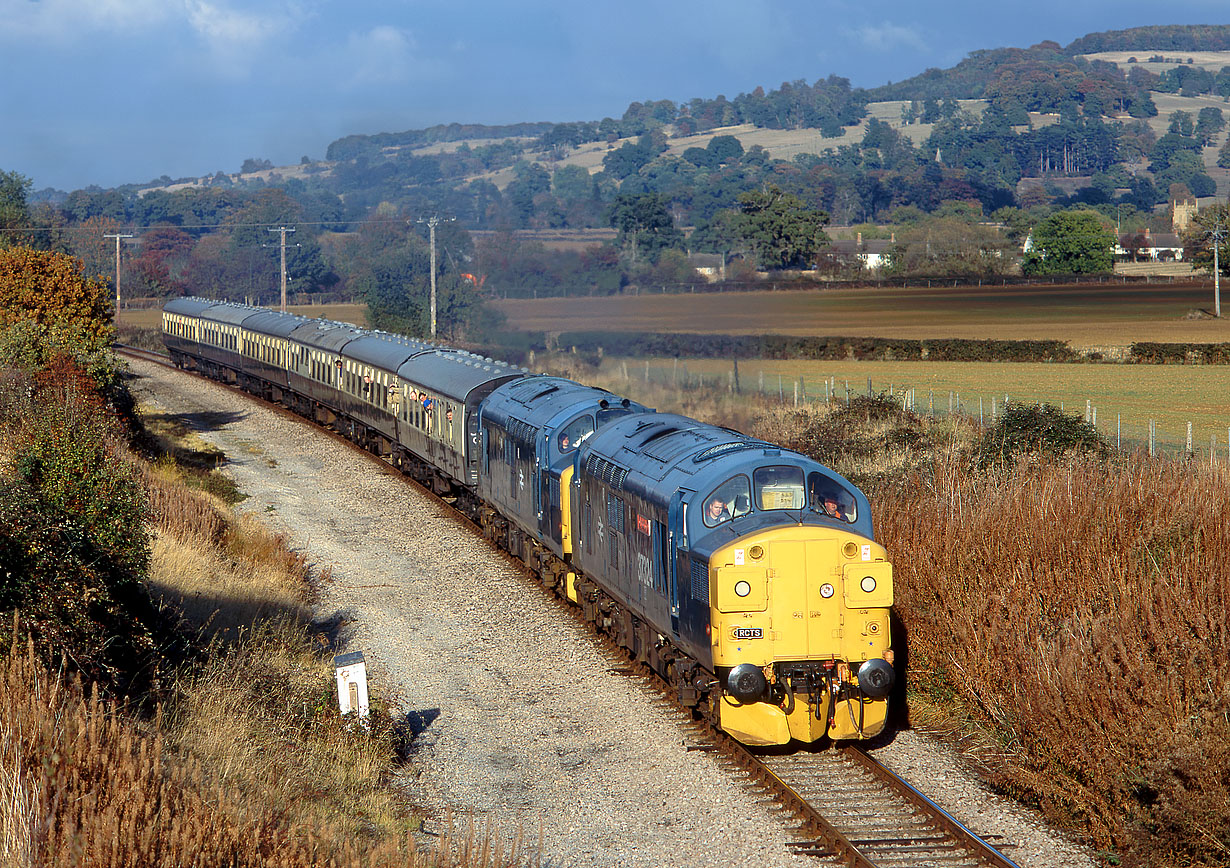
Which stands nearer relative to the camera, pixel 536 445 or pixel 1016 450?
pixel 536 445

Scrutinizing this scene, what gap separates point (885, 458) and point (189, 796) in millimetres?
23285

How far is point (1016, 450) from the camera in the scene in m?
27.2

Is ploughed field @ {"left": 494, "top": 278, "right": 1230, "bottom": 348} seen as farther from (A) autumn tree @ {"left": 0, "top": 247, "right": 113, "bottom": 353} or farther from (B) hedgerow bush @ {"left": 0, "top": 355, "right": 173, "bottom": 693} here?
(B) hedgerow bush @ {"left": 0, "top": 355, "right": 173, "bottom": 693}

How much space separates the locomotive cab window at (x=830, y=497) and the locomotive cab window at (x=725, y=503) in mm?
728

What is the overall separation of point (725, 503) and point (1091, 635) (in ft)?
13.5

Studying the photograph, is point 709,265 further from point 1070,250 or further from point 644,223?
point 1070,250

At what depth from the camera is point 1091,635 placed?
13.5 metres

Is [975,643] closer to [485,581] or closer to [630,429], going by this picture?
[630,429]

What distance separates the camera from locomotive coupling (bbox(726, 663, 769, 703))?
13.1 m

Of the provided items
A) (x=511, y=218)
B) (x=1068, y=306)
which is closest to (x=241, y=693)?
(x=1068, y=306)

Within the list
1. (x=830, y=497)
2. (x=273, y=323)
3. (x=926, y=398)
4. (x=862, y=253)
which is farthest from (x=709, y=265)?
(x=830, y=497)

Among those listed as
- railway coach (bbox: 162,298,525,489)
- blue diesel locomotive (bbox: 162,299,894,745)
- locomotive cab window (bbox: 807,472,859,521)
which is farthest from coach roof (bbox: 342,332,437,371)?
locomotive cab window (bbox: 807,472,859,521)

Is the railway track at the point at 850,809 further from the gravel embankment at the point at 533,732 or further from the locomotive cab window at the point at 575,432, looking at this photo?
the locomotive cab window at the point at 575,432

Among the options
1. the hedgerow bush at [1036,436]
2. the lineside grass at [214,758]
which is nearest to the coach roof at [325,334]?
the lineside grass at [214,758]
